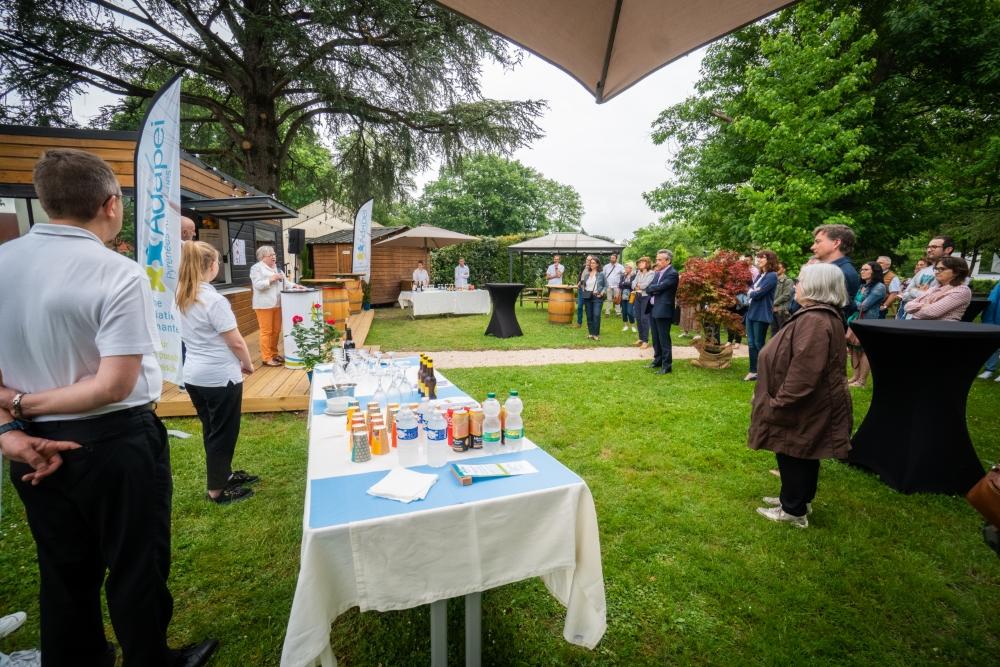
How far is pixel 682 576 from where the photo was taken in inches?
104

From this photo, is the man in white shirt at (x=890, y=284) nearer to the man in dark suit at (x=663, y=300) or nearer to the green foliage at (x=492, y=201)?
the man in dark suit at (x=663, y=300)

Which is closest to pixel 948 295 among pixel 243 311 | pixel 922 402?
pixel 922 402

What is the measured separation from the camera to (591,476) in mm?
3809

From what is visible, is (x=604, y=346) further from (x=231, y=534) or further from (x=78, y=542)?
(x=78, y=542)

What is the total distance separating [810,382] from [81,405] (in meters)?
3.61

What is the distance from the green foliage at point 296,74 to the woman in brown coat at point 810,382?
11022 mm

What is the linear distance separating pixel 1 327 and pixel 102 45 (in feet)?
42.8

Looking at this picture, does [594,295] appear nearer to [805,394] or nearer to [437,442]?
[805,394]

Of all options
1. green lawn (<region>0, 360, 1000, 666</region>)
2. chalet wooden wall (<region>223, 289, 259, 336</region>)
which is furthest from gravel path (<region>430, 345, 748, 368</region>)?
chalet wooden wall (<region>223, 289, 259, 336</region>)

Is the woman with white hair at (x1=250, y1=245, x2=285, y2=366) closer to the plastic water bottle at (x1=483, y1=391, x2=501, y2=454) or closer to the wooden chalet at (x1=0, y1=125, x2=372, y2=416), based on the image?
the wooden chalet at (x1=0, y1=125, x2=372, y2=416)

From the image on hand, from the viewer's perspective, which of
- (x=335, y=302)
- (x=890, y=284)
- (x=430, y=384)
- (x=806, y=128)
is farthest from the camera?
(x=806, y=128)

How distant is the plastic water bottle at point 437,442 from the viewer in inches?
79.8

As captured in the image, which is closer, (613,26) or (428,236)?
(613,26)

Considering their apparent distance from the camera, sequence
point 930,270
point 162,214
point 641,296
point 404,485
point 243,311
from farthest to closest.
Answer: point 243,311
point 641,296
point 930,270
point 162,214
point 404,485
